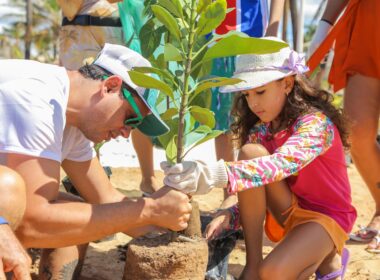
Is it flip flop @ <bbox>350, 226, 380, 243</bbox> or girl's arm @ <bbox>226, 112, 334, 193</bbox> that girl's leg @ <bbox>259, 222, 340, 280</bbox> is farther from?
flip flop @ <bbox>350, 226, 380, 243</bbox>

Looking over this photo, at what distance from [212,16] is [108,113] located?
0.44 metres

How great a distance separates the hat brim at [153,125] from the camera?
1.91m

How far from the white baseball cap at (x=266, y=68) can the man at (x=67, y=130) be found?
0.44 meters

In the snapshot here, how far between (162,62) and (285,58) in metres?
0.47

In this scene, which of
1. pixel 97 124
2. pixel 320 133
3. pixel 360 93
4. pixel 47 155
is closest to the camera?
pixel 47 155

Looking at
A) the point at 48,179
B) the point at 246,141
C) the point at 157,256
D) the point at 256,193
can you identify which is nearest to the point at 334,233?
the point at 256,193

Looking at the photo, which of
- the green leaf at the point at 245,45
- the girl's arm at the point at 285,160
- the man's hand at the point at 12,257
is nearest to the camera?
the man's hand at the point at 12,257

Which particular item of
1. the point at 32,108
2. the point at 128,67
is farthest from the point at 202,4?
the point at 32,108

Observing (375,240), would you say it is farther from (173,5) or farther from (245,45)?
(173,5)

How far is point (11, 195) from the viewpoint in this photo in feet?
5.17

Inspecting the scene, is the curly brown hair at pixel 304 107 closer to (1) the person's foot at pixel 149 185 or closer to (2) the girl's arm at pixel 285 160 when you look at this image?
(2) the girl's arm at pixel 285 160

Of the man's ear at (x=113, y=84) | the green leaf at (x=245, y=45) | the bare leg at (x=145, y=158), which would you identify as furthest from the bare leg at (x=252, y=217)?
the bare leg at (x=145, y=158)

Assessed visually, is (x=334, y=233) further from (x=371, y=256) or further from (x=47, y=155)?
(x=47, y=155)

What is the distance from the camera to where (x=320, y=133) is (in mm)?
2191
